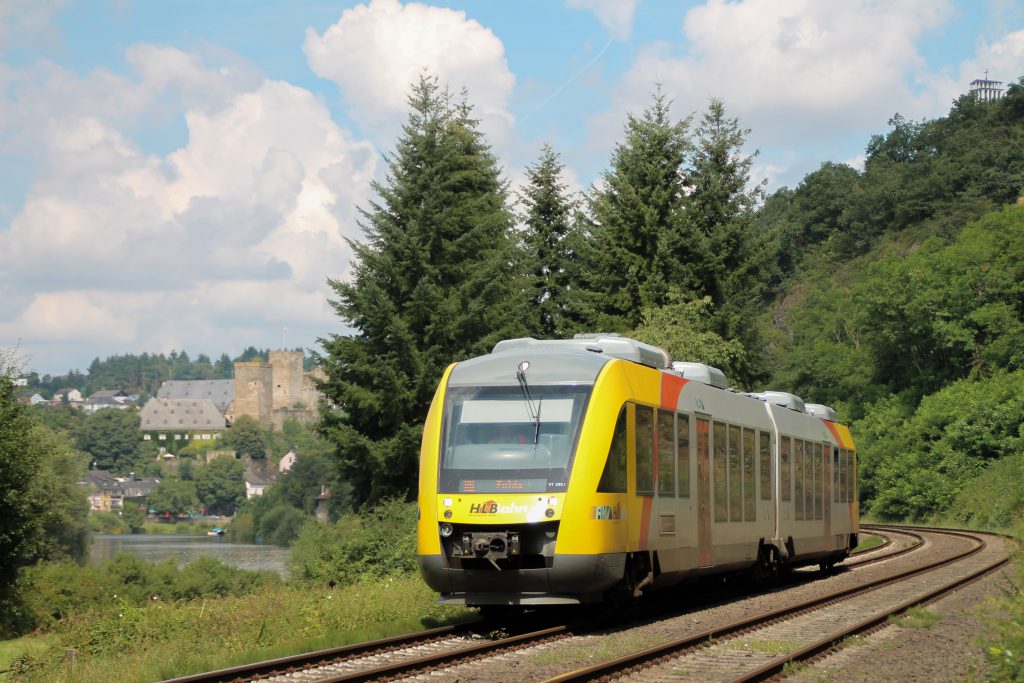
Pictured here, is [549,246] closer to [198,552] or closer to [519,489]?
[519,489]

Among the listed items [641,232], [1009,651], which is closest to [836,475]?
[1009,651]

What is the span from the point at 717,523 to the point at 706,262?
31.2 m

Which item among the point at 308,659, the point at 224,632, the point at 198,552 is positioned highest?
the point at 308,659

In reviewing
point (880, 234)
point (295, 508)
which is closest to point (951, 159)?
point (880, 234)

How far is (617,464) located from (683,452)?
2.42 m

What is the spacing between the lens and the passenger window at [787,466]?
21766 mm

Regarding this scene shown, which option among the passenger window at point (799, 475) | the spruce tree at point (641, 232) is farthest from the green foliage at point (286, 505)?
the passenger window at point (799, 475)

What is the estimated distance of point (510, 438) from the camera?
1439 centimetres

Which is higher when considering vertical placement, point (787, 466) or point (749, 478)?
point (787, 466)

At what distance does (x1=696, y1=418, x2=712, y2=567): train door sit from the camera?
17.3m

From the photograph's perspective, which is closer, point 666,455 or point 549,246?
point 666,455

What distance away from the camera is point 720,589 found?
21.8 metres

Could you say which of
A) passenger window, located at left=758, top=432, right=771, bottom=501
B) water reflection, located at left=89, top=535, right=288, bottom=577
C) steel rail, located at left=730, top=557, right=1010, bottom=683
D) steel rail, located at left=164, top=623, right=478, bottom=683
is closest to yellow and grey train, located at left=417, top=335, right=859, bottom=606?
steel rail, located at left=164, top=623, right=478, bottom=683

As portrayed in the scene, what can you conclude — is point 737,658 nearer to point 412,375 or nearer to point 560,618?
point 560,618
